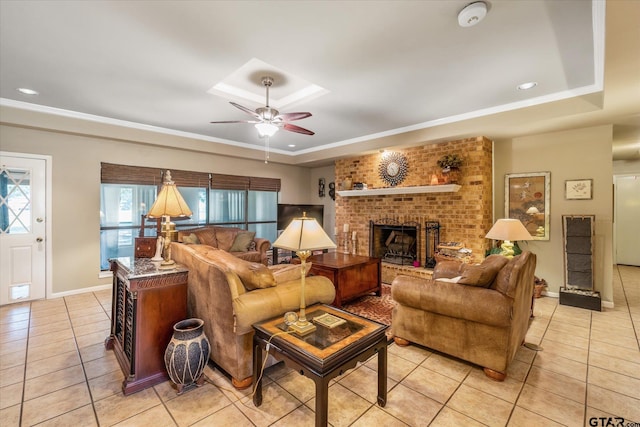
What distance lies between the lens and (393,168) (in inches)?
216

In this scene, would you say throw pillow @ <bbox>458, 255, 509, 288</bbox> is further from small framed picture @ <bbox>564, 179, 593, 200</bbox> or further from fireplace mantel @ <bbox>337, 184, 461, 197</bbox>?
small framed picture @ <bbox>564, 179, 593, 200</bbox>

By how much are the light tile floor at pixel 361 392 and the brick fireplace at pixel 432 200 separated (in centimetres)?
191

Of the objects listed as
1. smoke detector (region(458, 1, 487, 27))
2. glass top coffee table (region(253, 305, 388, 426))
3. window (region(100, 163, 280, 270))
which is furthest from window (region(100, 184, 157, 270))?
smoke detector (region(458, 1, 487, 27))

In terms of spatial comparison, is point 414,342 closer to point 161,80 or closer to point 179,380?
point 179,380

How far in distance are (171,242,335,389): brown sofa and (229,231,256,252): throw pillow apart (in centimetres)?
307

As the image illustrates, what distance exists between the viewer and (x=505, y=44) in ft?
7.84

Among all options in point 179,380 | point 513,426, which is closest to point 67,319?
point 179,380

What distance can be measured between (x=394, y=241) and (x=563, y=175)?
9.28 ft

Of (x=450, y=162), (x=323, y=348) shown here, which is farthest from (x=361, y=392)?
(x=450, y=162)

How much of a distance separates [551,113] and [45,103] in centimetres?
653

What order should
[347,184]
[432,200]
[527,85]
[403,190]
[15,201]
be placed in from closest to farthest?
[527,85], [15,201], [432,200], [403,190], [347,184]

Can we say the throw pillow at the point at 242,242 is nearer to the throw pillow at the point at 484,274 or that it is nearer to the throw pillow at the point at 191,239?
the throw pillow at the point at 191,239

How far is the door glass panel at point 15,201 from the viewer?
155 inches

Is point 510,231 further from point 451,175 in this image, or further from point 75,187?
point 75,187
